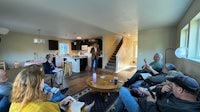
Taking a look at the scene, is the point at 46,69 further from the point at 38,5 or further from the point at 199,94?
the point at 199,94

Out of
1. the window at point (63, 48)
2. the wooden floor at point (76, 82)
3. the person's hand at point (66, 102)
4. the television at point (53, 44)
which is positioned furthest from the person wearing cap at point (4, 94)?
the window at point (63, 48)

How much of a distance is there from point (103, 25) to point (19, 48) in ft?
15.1

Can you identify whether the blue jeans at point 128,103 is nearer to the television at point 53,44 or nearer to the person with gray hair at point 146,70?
the person with gray hair at point 146,70

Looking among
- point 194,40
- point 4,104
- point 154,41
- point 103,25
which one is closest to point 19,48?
point 103,25

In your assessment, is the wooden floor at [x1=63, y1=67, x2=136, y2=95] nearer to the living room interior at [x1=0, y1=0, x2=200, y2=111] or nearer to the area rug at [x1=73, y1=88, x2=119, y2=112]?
the area rug at [x1=73, y1=88, x2=119, y2=112]

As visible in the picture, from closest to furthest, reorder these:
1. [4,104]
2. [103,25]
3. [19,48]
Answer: [4,104] < [103,25] < [19,48]

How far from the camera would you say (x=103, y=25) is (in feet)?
12.6

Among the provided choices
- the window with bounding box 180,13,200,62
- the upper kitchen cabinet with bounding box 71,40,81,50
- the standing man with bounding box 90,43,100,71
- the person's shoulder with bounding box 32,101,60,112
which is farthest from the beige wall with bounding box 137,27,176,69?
the upper kitchen cabinet with bounding box 71,40,81,50

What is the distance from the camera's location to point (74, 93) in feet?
10.1

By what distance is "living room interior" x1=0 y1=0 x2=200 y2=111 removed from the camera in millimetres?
2092

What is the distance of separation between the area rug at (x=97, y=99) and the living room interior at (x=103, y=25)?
1.69 m

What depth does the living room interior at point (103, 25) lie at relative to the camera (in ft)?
6.86

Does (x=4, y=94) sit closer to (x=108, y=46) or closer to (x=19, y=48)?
(x=19, y=48)

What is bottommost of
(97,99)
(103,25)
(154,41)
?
(97,99)
